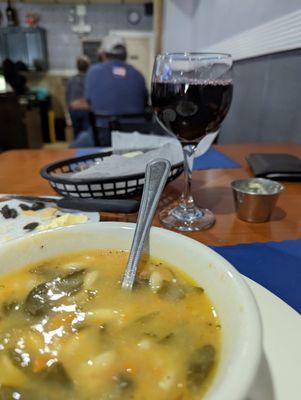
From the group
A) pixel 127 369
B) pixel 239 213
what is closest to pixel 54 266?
pixel 127 369

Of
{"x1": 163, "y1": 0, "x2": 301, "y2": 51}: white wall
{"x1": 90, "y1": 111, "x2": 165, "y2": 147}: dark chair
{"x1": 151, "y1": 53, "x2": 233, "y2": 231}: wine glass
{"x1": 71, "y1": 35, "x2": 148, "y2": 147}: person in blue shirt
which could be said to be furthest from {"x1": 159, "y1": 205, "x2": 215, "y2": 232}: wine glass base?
{"x1": 71, "y1": 35, "x2": 148, "y2": 147}: person in blue shirt

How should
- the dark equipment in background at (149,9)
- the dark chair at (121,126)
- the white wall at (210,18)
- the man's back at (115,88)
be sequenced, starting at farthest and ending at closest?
1. the dark equipment in background at (149,9)
2. the man's back at (115,88)
3. the white wall at (210,18)
4. the dark chair at (121,126)

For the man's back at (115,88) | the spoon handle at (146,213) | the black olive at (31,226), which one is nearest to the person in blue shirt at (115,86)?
the man's back at (115,88)

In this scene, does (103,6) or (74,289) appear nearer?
(74,289)

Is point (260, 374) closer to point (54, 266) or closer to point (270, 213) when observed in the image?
point (54, 266)

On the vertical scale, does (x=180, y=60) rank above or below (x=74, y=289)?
above

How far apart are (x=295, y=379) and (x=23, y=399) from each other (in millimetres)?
261

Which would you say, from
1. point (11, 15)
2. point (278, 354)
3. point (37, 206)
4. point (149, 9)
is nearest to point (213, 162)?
point (37, 206)

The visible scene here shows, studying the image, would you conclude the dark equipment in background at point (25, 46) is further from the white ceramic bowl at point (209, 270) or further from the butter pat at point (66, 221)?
the white ceramic bowl at point (209, 270)

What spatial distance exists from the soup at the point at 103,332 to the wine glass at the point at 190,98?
0.93 ft

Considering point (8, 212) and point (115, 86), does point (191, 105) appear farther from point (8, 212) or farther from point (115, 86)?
point (115, 86)

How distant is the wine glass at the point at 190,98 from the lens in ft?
2.45

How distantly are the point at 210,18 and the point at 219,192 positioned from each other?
262 cm

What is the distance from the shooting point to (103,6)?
7133 millimetres
